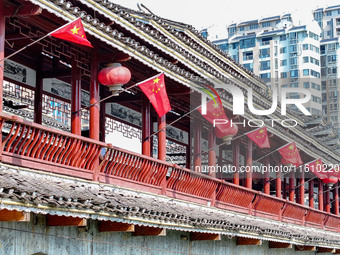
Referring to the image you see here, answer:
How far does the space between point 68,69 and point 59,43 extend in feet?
5.64

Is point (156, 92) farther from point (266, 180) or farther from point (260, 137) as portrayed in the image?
point (266, 180)

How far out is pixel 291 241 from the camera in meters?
18.2

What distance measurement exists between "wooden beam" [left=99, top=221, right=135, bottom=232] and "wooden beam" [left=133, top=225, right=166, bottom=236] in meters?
0.99

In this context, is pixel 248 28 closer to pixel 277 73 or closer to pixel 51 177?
pixel 277 73

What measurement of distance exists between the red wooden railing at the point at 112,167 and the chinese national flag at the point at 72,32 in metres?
1.36

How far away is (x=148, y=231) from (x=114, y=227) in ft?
4.24

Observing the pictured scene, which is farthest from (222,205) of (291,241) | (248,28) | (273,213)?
(248,28)

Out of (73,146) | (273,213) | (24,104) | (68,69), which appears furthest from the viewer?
(273,213)

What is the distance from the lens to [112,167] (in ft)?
42.9

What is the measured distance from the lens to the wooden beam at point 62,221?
33.4 feet

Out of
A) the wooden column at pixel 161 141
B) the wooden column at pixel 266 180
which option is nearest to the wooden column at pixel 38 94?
the wooden column at pixel 161 141

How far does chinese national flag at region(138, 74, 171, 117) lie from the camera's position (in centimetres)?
1395

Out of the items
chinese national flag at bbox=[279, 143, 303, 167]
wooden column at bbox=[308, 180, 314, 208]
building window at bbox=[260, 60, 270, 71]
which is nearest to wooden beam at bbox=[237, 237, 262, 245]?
chinese national flag at bbox=[279, 143, 303, 167]

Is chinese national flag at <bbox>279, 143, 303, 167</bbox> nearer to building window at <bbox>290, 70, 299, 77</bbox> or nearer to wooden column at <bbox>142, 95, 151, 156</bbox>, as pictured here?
wooden column at <bbox>142, 95, 151, 156</bbox>
